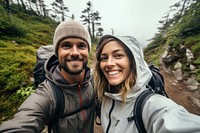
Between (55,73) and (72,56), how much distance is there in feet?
1.51

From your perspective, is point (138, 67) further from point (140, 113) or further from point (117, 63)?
point (140, 113)

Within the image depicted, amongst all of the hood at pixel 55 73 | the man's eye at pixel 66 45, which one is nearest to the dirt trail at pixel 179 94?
the hood at pixel 55 73

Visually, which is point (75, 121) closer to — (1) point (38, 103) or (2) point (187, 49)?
(1) point (38, 103)

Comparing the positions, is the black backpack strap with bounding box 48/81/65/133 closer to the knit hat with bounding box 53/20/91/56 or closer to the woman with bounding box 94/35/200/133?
the woman with bounding box 94/35/200/133

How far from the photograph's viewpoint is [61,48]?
7.63ft

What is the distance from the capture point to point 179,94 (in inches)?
274

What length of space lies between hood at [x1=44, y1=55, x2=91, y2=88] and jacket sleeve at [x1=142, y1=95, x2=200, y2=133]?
52.3 inches

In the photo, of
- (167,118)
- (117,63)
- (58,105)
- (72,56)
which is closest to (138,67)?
(117,63)

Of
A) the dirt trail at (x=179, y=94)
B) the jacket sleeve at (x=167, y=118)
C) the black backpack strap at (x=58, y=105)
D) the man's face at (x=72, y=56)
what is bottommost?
the dirt trail at (x=179, y=94)

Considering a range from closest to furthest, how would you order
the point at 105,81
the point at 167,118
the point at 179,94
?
1. the point at 167,118
2. the point at 105,81
3. the point at 179,94

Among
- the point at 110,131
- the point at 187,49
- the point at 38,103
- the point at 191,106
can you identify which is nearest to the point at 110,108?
the point at 110,131

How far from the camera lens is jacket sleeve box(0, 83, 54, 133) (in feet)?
4.62

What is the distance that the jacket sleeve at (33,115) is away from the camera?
141cm

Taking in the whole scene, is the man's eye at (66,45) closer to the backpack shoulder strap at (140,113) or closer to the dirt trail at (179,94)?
the backpack shoulder strap at (140,113)
